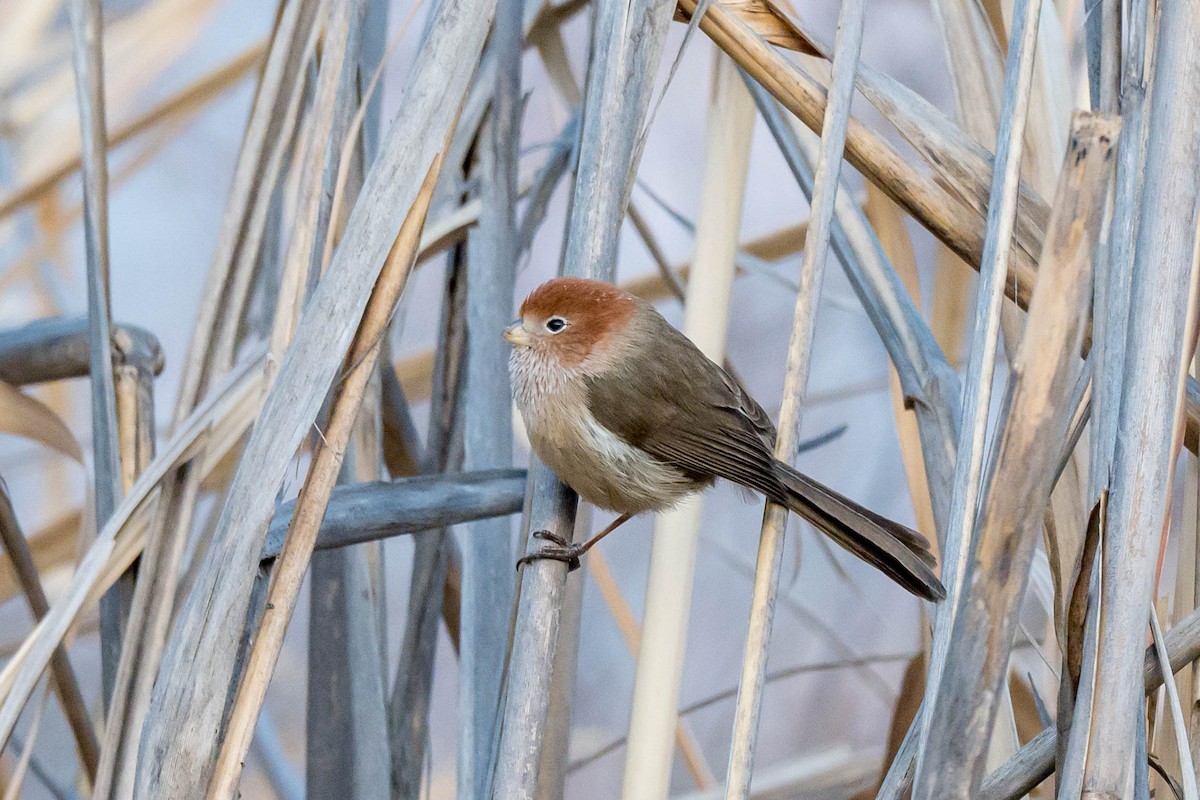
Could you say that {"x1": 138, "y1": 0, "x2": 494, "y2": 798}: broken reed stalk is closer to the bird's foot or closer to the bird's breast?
the bird's foot

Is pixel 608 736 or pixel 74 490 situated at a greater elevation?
pixel 74 490

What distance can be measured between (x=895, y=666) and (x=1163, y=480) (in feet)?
6.64

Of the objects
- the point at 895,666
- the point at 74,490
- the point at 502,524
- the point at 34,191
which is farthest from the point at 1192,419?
the point at 74,490

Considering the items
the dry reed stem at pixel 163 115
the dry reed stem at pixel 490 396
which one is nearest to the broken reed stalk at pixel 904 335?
the dry reed stem at pixel 490 396

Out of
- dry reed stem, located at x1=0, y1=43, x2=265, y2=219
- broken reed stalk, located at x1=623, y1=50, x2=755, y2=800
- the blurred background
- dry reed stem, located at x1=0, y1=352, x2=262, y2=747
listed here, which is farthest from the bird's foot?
dry reed stem, located at x1=0, y1=43, x2=265, y2=219

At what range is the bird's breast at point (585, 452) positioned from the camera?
5.58ft

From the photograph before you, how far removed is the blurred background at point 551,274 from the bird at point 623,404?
0.64 meters

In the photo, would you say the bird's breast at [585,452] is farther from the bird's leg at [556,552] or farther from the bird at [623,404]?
the bird's leg at [556,552]

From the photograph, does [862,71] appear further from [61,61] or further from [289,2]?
[61,61]

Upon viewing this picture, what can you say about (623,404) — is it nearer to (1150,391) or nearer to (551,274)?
(1150,391)

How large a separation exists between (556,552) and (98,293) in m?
0.82

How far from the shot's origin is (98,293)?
→ 153 centimetres

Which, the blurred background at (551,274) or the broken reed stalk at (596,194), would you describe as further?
the blurred background at (551,274)

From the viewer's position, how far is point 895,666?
299 centimetres
